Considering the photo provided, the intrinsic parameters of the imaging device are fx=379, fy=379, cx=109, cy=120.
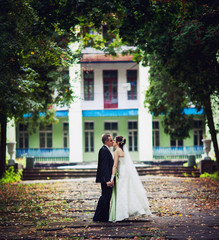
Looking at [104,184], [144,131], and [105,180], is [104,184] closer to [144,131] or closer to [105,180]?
[105,180]

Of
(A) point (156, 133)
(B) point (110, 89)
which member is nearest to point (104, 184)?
(B) point (110, 89)

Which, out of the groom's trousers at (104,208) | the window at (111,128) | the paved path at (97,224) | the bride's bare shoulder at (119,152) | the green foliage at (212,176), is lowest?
the green foliage at (212,176)

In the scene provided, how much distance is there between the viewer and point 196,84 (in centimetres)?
1163

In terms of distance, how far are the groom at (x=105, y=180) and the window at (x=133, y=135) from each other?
22.4 metres

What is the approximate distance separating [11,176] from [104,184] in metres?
12.0

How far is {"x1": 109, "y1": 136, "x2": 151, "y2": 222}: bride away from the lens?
24.9 feet

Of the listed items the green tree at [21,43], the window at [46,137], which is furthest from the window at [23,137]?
the green tree at [21,43]

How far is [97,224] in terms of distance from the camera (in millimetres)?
7289

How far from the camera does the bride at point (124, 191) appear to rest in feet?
24.9

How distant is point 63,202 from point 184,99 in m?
8.24

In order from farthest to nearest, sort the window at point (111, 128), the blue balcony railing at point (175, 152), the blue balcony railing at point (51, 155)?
the window at point (111, 128) → the blue balcony railing at point (51, 155) → the blue balcony railing at point (175, 152)

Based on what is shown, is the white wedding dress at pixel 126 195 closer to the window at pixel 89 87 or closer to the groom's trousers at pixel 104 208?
the groom's trousers at pixel 104 208

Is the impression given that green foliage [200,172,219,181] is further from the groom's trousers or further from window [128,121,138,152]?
window [128,121,138,152]

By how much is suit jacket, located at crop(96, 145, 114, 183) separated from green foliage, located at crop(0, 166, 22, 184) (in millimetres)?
10639
